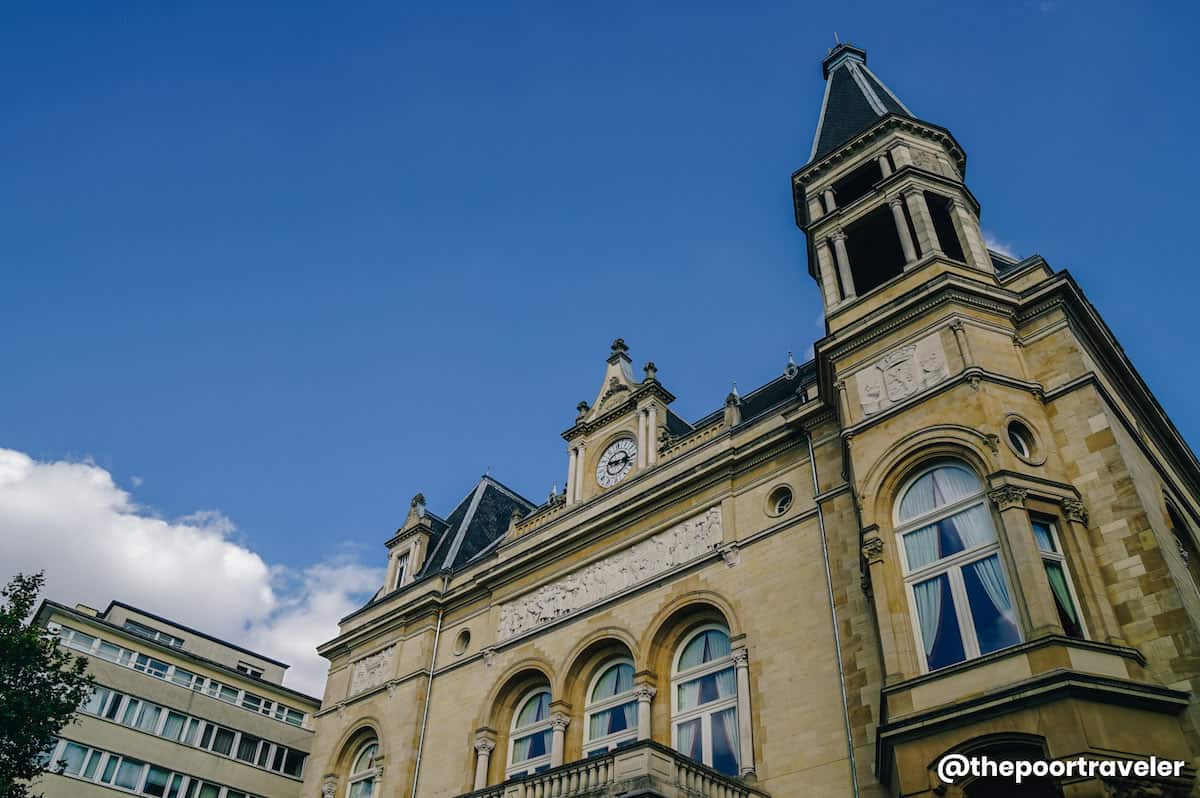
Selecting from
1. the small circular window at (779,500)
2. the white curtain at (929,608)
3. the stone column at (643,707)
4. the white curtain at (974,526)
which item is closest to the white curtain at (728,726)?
the stone column at (643,707)

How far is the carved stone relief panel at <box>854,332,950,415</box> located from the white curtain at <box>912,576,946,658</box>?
14.2 feet

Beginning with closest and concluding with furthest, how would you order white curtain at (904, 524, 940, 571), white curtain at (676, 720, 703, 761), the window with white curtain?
1. the window with white curtain
2. white curtain at (904, 524, 940, 571)
3. white curtain at (676, 720, 703, 761)

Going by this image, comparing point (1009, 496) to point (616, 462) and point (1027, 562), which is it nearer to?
point (1027, 562)

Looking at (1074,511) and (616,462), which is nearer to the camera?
(1074,511)

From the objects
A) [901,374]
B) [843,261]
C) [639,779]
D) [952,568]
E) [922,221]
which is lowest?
[639,779]

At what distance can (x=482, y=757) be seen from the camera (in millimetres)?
26875

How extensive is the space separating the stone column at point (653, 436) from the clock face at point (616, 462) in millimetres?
722

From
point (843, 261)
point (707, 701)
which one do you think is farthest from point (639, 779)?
point (843, 261)

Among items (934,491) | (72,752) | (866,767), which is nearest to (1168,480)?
(934,491)

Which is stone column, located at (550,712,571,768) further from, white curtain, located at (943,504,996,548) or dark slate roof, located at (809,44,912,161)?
dark slate roof, located at (809,44,912,161)

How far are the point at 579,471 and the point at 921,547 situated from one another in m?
14.0

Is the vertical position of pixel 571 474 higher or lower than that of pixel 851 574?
higher

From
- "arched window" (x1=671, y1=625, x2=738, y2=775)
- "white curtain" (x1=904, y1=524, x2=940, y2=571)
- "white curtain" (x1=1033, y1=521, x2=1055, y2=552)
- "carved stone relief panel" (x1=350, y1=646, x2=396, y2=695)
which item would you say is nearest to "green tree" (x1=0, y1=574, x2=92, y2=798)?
"carved stone relief panel" (x1=350, y1=646, x2=396, y2=695)

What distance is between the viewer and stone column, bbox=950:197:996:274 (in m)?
23.5
